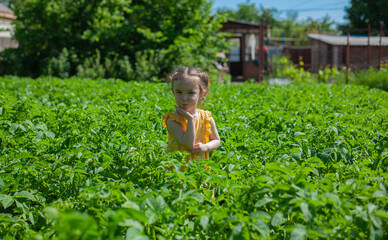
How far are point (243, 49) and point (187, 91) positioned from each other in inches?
1023

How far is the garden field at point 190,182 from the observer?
75.5 inches

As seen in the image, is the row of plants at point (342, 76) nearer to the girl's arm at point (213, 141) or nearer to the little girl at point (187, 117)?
the girl's arm at point (213, 141)

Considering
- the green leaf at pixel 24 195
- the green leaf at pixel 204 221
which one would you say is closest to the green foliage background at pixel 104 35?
the green leaf at pixel 24 195

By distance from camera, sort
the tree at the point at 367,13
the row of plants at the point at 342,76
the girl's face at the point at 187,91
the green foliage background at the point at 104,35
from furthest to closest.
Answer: the tree at the point at 367,13 < the green foliage background at the point at 104,35 < the row of plants at the point at 342,76 < the girl's face at the point at 187,91

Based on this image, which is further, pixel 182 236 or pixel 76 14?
pixel 76 14

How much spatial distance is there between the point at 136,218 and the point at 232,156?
4.74 feet

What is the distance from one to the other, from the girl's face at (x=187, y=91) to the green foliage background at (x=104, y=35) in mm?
13198

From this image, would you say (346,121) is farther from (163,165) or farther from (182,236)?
(182,236)

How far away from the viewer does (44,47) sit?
58.7ft

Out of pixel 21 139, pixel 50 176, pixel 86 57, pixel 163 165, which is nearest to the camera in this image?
pixel 163 165

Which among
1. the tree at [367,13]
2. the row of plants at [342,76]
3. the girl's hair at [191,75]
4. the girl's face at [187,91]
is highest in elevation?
the tree at [367,13]

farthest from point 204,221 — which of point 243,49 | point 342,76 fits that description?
point 243,49

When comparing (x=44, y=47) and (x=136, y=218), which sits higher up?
(x=44, y=47)

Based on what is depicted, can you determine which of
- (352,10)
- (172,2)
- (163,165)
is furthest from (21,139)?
(352,10)
